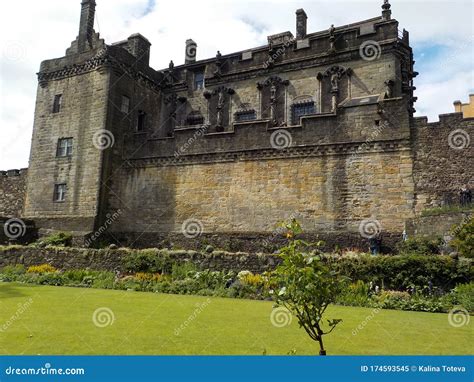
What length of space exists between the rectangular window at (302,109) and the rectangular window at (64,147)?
13667mm

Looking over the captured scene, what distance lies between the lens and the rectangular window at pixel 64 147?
25578 millimetres

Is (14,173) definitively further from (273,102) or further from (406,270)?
(406,270)

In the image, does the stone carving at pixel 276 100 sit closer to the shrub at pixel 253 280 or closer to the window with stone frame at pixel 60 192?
the window with stone frame at pixel 60 192

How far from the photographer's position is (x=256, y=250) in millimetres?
20688

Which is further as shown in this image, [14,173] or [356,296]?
[14,173]

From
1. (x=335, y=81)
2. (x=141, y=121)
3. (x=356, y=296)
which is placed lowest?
(x=356, y=296)

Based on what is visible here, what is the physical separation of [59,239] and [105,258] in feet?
17.9

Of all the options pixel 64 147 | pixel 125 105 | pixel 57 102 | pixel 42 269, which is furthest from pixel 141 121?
pixel 42 269

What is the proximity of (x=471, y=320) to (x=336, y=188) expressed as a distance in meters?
10.6

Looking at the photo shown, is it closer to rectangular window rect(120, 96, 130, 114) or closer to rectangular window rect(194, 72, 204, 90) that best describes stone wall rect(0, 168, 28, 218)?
rectangular window rect(120, 96, 130, 114)

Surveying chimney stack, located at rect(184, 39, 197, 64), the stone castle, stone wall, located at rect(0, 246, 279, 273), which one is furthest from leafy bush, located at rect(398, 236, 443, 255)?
chimney stack, located at rect(184, 39, 197, 64)

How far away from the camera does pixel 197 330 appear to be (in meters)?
7.95

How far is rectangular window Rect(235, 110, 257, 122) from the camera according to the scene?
28.3m

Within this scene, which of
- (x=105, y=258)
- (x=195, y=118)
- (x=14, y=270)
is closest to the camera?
(x=105, y=258)
